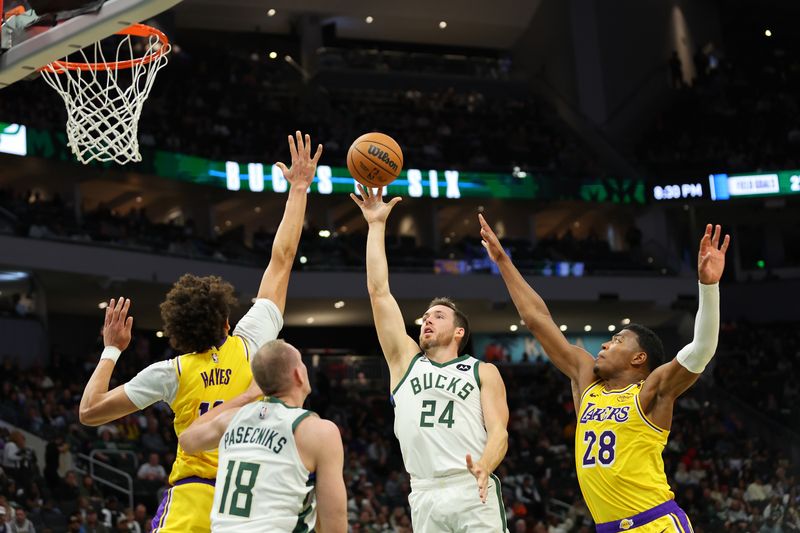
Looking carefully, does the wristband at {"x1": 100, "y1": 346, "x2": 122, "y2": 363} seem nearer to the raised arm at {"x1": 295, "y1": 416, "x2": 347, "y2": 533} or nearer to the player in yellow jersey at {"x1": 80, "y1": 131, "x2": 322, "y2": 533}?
the player in yellow jersey at {"x1": 80, "y1": 131, "x2": 322, "y2": 533}

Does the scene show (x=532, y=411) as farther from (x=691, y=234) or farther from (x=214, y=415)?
(x=214, y=415)

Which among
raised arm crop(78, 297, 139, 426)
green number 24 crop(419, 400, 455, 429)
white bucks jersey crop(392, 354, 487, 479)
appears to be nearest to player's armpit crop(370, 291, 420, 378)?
white bucks jersey crop(392, 354, 487, 479)

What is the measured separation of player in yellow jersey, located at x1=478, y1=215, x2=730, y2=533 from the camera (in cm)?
554

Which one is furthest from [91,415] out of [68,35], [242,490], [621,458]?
[621,458]

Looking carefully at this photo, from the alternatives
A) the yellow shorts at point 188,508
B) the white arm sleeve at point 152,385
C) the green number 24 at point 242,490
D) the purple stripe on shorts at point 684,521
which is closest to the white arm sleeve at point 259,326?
the white arm sleeve at point 152,385

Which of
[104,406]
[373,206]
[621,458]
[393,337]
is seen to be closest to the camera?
[104,406]

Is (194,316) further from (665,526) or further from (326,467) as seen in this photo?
(665,526)

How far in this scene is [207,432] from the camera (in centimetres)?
463

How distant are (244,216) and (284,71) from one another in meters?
5.41

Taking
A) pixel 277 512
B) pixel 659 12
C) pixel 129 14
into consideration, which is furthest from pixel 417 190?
pixel 277 512

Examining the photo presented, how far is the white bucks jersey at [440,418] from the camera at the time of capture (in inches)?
231

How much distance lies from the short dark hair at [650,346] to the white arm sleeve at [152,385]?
2528 mm

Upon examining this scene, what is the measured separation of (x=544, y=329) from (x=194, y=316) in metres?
2.10

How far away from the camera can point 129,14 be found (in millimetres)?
6371
